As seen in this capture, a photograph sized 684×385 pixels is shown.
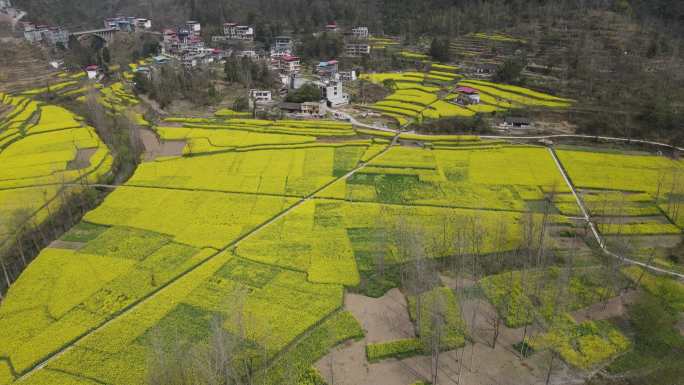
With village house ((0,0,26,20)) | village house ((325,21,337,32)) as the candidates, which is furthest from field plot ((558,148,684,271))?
village house ((0,0,26,20))

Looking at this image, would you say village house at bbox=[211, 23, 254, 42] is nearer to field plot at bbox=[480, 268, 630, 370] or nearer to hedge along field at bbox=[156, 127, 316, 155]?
hedge along field at bbox=[156, 127, 316, 155]

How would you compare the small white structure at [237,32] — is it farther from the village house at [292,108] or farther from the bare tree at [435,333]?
the bare tree at [435,333]

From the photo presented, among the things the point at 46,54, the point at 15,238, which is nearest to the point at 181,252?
the point at 15,238

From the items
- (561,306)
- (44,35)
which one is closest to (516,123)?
(561,306)

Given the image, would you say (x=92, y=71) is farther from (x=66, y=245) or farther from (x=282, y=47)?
(x=66, y=245)

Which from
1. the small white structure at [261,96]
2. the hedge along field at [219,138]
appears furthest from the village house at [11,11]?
the hedge along field at [219,138]

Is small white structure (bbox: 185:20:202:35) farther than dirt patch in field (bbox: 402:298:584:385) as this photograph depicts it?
Yes
